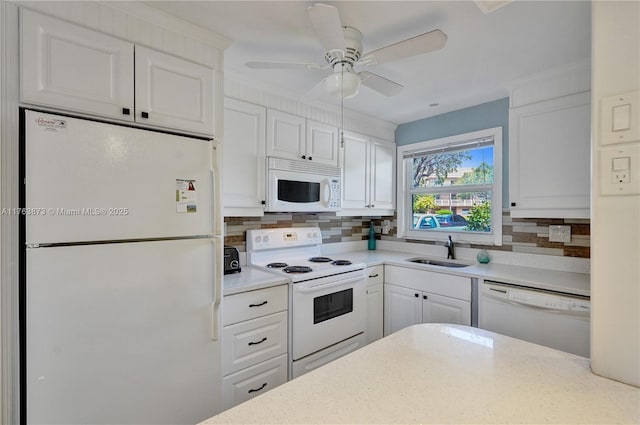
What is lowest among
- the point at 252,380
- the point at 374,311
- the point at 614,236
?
the point at 252,380

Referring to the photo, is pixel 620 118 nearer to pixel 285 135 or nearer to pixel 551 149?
pixel 551 149

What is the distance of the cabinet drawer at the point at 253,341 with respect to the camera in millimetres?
1949

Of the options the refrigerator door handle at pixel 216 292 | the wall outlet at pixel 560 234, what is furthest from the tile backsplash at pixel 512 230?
the refrigerator door handle at pixel 216 292

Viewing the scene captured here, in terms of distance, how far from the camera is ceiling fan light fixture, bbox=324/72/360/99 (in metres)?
1.71

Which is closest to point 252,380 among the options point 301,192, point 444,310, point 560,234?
point 301,192

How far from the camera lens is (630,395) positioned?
78 cm

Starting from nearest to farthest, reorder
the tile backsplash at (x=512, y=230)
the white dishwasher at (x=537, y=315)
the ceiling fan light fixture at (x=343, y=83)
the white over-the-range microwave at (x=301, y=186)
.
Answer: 1. the ceiling fan light fixture at (x=343, y=83)
2. the white dishwasher at (x=537, y=315)
3. the tile backsplash at (x=512, y=230)
4. the white over-the-range microwave at (x=301, y=186)

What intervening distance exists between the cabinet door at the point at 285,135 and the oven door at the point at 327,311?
3.53ft

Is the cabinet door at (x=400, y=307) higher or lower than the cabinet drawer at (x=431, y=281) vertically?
lower

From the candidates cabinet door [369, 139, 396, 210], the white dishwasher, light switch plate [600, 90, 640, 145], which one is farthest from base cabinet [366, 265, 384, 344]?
light switch plate [600, 90, 640, 145]

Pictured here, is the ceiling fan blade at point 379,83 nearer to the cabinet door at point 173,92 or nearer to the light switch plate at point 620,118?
the cabinet door at point 173,92

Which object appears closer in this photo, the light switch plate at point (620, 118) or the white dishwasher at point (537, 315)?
the light switch plate at point (620, 118)

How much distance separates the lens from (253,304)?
2.06m

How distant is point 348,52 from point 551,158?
1.69 m
